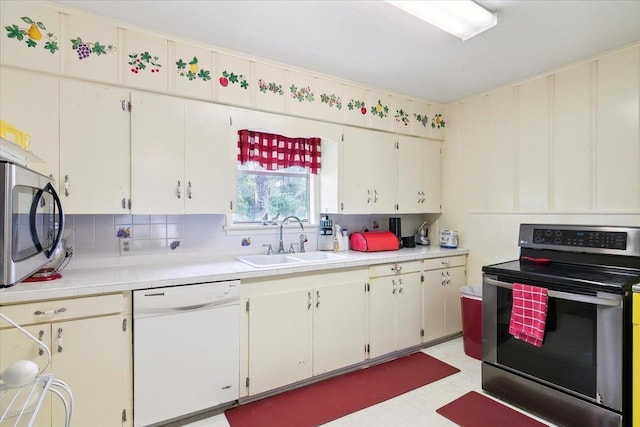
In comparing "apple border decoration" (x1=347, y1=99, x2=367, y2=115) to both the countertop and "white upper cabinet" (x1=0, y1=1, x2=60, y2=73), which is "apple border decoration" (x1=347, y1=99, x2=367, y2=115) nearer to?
the countertop

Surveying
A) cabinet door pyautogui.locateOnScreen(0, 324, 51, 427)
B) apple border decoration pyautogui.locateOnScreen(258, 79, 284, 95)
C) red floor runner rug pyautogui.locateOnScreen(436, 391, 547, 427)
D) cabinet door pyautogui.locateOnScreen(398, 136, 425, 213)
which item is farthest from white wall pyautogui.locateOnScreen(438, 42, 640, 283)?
cabinet door pyautogui.locateOnScreen(0, 324, 51, 427)

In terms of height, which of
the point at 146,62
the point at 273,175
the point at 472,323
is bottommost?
the point at 472,323

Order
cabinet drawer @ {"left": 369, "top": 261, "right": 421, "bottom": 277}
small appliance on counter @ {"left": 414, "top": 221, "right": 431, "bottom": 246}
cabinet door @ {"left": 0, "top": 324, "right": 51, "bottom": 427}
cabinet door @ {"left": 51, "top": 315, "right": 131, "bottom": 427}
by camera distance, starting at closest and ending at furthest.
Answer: cabinet door @ {"left": 0, "top": 324, "right": 51, "bottom": 427}
cabinet door @ {"left": 51, "top": 315, "right": 131, "bottom": 427}
cabinet drawer @ {"left": 369, "top": 261, "right": 421, "bottom": 277}
small appliance on counter @ {"left": 414, "top": 221, "right": 431, "bottom": 246}

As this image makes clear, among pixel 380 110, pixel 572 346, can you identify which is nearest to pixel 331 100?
pixel 380 110

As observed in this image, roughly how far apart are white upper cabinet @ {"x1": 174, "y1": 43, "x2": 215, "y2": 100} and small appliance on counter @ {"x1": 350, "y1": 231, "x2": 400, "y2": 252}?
6.02 feet

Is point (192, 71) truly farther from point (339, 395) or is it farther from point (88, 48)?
point (339, 395)

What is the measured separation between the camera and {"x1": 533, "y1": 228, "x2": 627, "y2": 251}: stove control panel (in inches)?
91.9

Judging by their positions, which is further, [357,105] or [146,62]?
[357,105]

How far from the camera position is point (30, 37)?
1.90 metres

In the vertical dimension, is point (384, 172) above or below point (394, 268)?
above

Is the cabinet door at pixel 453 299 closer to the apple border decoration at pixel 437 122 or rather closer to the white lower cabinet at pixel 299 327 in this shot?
the white lower cabinet at pixel 299 327

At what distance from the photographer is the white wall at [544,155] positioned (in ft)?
8.09

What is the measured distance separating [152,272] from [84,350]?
0.54 metres

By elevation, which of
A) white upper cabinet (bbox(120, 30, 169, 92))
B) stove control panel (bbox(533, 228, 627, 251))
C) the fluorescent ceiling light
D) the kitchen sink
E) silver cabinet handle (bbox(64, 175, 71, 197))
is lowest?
the kitchen sink
